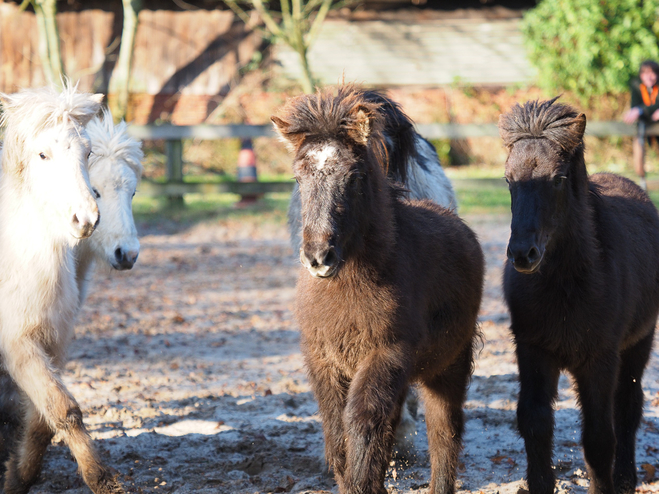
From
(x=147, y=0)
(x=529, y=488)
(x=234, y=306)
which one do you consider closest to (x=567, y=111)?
(x=529, y=488)

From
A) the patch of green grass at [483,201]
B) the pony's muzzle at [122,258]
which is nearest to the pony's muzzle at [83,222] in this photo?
the pony's muzzle at [122,258]

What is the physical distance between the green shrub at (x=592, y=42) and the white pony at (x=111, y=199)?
1612 centimetres

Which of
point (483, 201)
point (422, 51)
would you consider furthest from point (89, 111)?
point (422, 51)

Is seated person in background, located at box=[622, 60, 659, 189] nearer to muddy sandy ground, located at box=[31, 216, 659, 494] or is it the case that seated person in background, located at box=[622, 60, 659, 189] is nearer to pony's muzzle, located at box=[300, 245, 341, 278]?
muddy sandy ground, located at box=[31, 216, 659, 494]

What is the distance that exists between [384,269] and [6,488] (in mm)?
2429

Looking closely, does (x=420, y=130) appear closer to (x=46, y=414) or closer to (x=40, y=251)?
(x=40, y=251)

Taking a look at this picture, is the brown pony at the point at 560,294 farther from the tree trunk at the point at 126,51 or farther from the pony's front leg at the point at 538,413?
the tree trunk at the point at 126,51

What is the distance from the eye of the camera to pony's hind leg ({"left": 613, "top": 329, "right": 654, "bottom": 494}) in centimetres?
429

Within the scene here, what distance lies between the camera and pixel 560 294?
387 centimetres

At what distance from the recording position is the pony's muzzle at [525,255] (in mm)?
3510

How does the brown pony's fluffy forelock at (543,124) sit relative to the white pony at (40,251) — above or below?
above

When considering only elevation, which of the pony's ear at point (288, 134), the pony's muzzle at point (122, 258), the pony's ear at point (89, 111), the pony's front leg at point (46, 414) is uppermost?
the pony's ear at point (89, 111)

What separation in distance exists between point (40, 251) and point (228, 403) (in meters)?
2.14

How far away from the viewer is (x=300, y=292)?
Result: 3.67 metres
